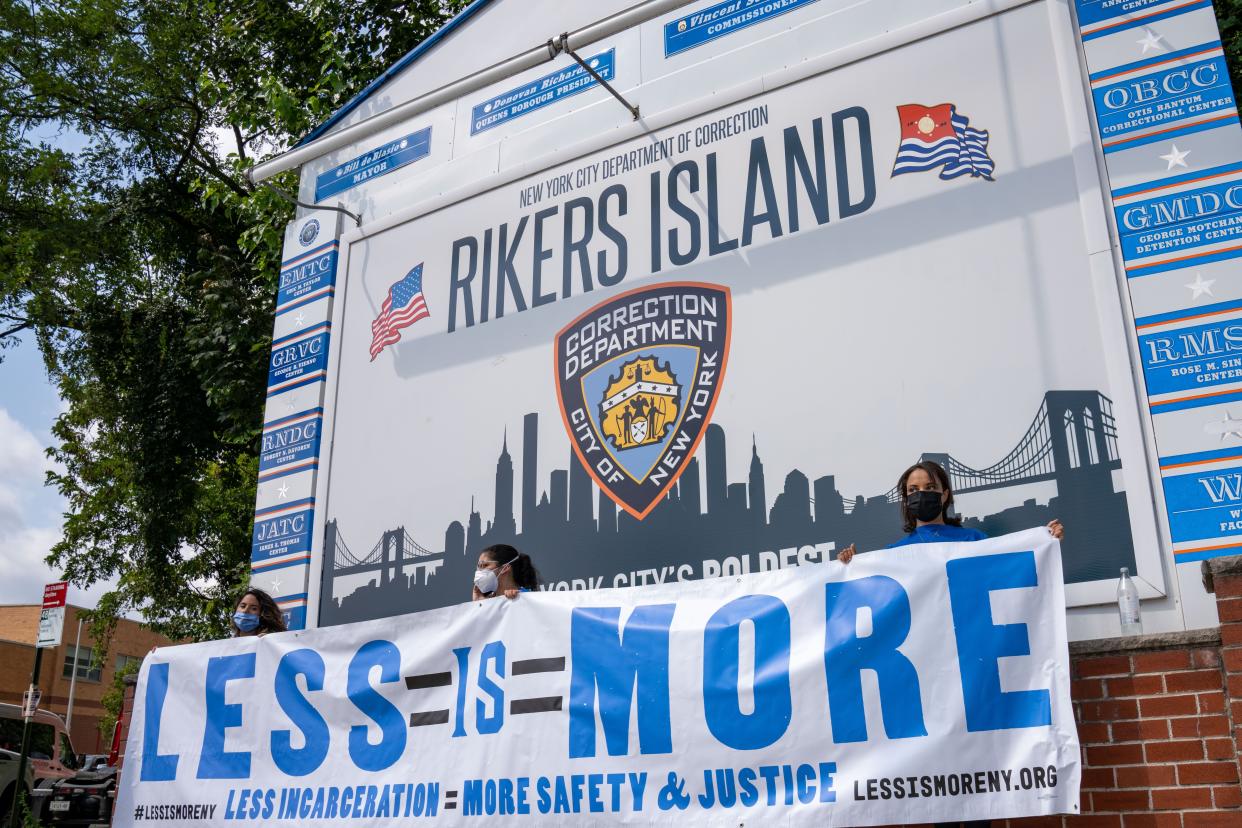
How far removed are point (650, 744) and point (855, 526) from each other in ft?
5.52

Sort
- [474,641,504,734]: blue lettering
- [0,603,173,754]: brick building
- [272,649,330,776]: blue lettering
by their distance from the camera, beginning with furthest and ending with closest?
[0,603,173,754]: brick building, [272,649,330,776]: blue lettering, [474,641,504,734]: blue lettering

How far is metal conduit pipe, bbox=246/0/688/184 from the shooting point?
7.00m

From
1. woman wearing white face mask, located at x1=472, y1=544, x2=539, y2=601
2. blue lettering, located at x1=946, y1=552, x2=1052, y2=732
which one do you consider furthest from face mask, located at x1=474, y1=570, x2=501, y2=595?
blue lettering, located at x1=946, y1=552, x2=1052, y2=732

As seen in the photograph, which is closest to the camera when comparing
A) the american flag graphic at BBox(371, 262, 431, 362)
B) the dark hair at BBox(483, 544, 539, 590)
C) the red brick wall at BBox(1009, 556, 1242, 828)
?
the red brick wall at BBox(1009, 556, 1242, 828)

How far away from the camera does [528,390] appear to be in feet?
24.3

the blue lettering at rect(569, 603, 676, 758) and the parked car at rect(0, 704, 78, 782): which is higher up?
the parked car at rect(0, 704, 78, 782)

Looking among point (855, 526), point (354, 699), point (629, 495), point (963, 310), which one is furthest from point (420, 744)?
point (963, 310)

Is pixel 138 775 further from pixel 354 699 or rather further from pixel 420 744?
pixel 420 744

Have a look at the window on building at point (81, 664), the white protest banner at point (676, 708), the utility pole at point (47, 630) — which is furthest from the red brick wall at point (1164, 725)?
the window on building at point (81, 664)

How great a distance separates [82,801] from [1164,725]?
15.7 meters

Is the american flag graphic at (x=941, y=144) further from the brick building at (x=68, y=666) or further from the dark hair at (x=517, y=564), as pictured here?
the brick building at (x=68, y=666)

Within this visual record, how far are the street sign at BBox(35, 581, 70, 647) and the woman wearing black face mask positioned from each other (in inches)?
309

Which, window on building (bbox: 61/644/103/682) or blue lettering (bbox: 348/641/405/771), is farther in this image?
A: window on building (bbox: 61/644/103/682)

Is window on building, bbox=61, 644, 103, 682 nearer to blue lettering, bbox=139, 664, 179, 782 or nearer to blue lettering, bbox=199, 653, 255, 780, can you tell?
blue lettering, bbox=139, 664, 179, 782
